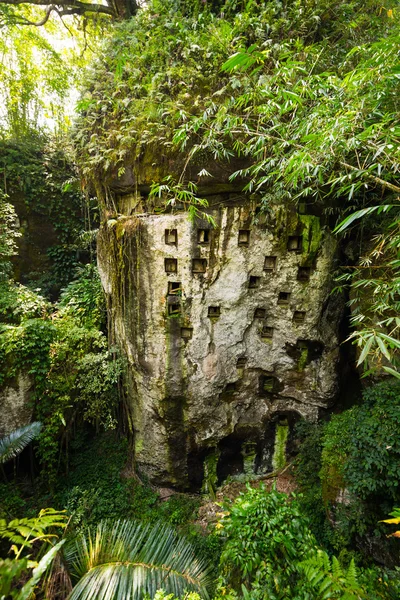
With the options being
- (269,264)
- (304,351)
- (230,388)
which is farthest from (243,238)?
(230,388)

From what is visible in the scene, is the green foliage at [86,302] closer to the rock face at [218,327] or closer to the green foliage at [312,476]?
the rock face at [218,327]

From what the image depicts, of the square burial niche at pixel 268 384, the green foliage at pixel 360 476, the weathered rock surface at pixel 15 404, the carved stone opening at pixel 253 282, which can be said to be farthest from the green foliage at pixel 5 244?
the green foliage at pixel 360 476

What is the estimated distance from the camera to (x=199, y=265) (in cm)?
450

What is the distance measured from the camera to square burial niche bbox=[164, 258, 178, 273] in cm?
444

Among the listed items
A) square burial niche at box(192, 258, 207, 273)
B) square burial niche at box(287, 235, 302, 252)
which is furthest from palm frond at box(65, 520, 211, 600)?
square burial niche at box(287, 235, 302, 252)

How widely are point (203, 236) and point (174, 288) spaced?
99 centimetres

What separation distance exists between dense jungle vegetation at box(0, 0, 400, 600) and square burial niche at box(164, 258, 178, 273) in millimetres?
897

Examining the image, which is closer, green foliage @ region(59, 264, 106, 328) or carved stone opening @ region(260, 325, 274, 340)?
carved stone opening @ region(260, 325, 274, 340)

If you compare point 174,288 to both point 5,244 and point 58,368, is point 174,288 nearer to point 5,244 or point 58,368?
point 58,368

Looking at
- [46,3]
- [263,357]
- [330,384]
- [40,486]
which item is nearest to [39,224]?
[46,3]

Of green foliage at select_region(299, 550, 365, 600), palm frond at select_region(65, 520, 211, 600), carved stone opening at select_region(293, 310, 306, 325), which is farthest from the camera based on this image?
carved stone opening at select_region(293, 310, 306, 325)

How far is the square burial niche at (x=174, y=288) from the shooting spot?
4.49 metres

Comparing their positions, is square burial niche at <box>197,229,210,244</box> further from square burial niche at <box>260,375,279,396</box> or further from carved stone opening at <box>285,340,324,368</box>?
square burial niche at <box>260,375,279,396</box>

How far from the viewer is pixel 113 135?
449 cm
